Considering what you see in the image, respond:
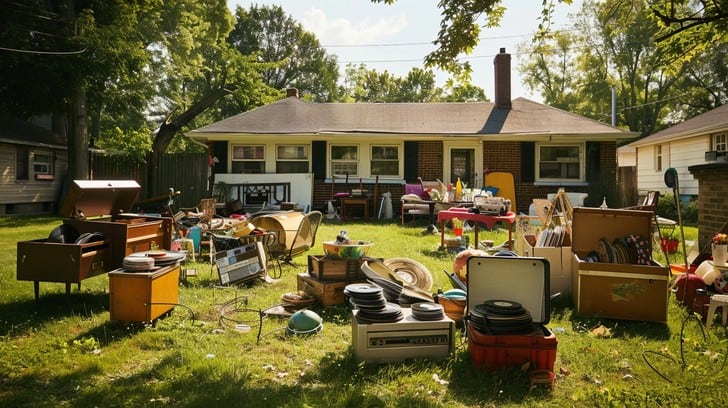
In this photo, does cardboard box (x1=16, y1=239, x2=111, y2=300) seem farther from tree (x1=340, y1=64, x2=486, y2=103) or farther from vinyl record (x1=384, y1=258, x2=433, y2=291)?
tree (x1=340, y1=64, x2=486, y2=103)

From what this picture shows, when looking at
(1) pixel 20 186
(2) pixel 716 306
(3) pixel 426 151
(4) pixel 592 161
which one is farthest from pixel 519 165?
(1) pixel 20 186

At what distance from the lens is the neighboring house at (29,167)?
1752 cm

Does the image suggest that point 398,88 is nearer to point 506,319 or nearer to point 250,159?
point 250,159

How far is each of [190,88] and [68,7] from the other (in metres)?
24.3

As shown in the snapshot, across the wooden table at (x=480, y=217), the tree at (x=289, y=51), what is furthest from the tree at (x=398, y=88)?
the wooden table at (x=480, y=217)

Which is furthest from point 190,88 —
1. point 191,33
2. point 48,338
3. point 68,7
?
point 48,338

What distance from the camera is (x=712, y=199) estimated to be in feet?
21.8

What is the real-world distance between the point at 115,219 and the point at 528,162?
44.7 feet

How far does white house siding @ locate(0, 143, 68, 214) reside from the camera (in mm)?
17328

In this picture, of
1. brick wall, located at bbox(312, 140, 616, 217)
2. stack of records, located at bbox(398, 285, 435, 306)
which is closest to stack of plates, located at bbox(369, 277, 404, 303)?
stack of records, located at bbox(398, 285, 435, 306)

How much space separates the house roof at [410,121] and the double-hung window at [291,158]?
0.75 m

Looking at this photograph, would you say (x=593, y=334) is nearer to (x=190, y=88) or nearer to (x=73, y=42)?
(x=73, y=42)

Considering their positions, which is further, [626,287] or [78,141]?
[78,141]

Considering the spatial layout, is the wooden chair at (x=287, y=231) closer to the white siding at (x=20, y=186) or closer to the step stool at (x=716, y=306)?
the step stool at (x=716, y=306)
